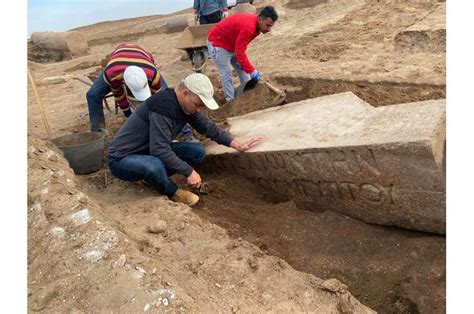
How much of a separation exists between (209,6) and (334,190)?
18.8 ft

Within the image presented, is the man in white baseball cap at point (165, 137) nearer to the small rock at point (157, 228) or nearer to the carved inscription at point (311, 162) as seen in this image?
the carved inscription at point (311, 162)

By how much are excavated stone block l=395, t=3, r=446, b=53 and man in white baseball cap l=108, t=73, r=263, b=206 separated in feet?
12.2

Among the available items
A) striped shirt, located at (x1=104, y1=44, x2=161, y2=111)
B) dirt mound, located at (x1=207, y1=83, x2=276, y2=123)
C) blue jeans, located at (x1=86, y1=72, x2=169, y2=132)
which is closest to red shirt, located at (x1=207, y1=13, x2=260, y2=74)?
dirt mound, located at (x1=207, y1=83, x2=276, y2=123)

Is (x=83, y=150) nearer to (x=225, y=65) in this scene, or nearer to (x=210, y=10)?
(x=225, y=65)

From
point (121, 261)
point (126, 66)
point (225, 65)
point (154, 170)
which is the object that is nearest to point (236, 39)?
point (225, 65)

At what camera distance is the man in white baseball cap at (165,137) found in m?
3.38

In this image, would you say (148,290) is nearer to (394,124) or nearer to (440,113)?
(394,124)

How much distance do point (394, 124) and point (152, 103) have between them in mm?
1921

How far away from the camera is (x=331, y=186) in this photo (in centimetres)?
327

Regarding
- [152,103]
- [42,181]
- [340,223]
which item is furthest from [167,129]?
[340,223]

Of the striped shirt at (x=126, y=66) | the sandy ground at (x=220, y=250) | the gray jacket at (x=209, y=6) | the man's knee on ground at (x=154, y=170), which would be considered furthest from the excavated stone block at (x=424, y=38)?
the man's knee on ground at (x=154, y=170)

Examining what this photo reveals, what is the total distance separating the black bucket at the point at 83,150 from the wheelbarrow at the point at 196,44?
2501mm

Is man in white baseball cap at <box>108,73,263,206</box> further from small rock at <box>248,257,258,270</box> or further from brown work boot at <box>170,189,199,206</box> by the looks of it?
small rock at <box>248,257,258,270</box>

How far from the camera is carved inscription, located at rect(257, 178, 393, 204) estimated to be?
9.87ft
